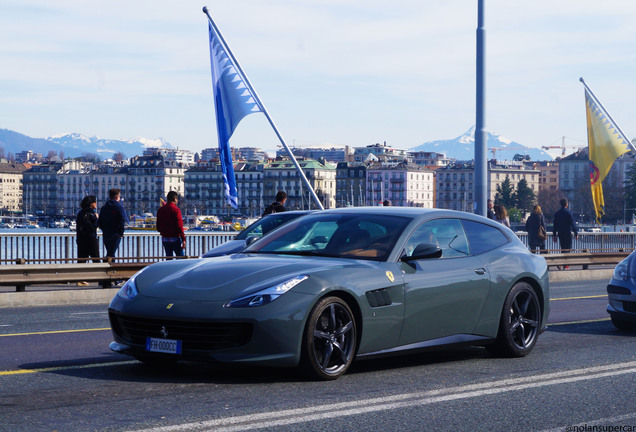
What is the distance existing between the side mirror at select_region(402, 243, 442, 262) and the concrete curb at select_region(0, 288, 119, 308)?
30.4 ft

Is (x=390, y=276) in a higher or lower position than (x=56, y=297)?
higher

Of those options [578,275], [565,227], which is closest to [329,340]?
[578,275]

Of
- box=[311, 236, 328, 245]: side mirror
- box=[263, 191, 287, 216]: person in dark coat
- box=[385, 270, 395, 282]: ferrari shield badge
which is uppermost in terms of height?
box=[263, 191, 287, 216]: person in dark coat

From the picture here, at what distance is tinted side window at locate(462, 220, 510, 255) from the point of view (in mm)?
9125

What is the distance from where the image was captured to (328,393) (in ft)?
23.1

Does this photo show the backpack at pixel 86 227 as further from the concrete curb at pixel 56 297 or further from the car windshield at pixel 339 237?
the car windshield at pixel 339 237

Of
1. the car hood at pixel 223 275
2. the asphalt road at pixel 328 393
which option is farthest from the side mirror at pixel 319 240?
the asphalt road at pixel 328 393

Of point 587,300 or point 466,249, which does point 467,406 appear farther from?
point 587,300

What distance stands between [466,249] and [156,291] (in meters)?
2.91

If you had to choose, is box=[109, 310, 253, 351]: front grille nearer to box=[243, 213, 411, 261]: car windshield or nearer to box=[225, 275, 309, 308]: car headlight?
box=[225, 275, 309, 308]: car headlight

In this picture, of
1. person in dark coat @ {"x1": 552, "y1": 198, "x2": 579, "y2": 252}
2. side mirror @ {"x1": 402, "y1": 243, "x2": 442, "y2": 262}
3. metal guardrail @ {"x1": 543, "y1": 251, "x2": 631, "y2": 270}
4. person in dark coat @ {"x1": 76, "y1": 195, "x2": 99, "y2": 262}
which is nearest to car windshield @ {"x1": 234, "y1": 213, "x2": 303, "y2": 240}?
person in dark coat @ {"x1": 76, "y1": 195, "x2": 99, "y2": 262}

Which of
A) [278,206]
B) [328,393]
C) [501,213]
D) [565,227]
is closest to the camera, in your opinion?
[328,393]

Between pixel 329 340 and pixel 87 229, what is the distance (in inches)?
497

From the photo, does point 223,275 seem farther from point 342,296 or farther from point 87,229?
point 87,229
